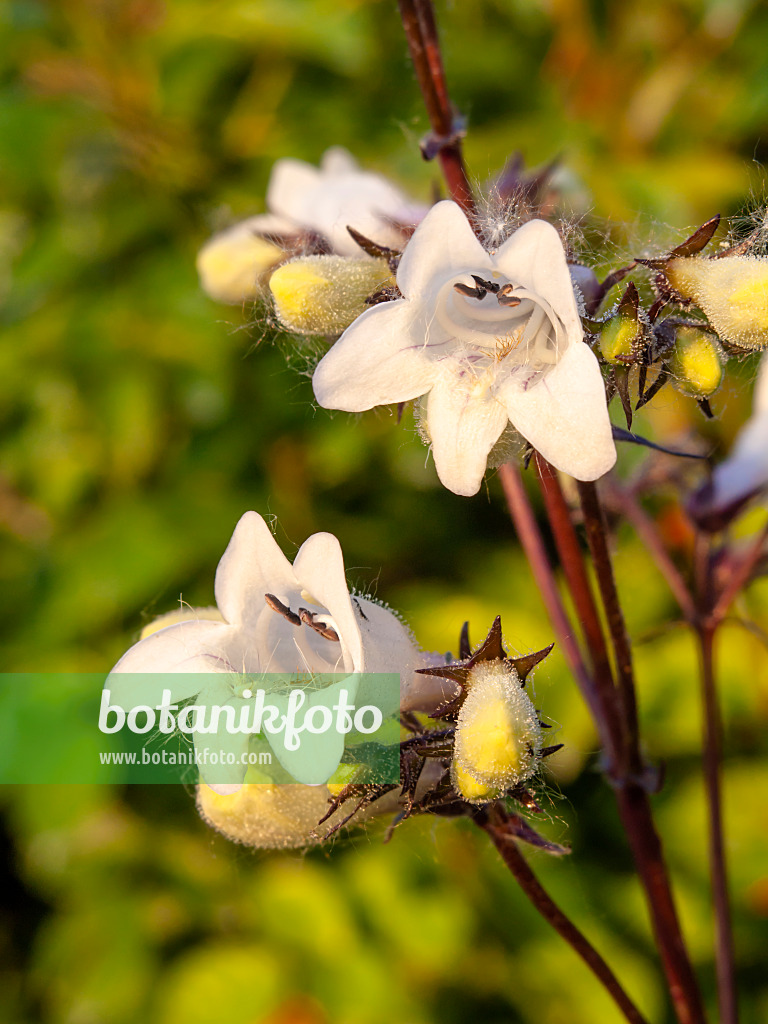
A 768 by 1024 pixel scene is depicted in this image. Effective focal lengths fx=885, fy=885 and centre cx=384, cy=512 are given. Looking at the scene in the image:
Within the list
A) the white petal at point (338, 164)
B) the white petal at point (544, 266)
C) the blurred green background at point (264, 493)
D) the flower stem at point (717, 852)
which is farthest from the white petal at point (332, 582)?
the blurred green background at point (264, 493)

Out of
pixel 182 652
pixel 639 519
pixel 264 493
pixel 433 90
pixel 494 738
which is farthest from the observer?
pixel 264 493

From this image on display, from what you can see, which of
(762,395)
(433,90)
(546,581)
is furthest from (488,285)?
(762,395)

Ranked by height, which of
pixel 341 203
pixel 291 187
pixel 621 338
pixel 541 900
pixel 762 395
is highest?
pixel 291 187

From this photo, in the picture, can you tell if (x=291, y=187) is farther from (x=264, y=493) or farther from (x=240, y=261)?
(x=264, y=493)

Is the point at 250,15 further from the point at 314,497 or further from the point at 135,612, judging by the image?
the point at 135,612

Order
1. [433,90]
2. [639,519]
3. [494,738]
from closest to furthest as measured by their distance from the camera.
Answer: [494,738], [433,90], [639,519]

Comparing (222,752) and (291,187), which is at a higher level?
(291,187)

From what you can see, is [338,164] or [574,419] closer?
[574,419]

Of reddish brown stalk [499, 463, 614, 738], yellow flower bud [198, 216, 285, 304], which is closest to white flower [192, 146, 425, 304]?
yellow flower bud [198, 216, 285, 304]

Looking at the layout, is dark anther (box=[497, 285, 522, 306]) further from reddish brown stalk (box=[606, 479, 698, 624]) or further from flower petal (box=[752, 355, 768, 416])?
flower petal (box=[752, 355, 768, 416])
